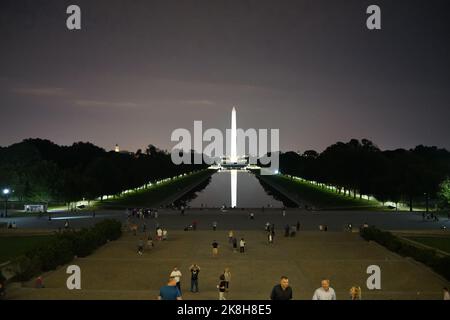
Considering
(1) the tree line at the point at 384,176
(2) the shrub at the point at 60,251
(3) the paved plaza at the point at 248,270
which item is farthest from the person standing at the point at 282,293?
(1) the tree line at the point at 384,176

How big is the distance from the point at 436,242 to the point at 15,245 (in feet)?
100

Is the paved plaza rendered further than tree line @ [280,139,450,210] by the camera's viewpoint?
No

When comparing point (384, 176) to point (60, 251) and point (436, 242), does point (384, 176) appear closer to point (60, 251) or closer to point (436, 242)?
point (436, 242)

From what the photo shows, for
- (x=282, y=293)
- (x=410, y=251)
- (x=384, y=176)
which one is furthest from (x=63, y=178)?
(x=282, y=293)

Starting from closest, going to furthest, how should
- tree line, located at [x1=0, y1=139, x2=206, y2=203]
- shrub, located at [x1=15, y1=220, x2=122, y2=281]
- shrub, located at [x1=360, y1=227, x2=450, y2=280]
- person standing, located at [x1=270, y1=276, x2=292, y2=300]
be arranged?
person standing, located at [x1=270, y1=276, x2=292, y2=300], shrub, located at [x1=15, y1=220, x2=122, y2=281], shrub, located at [x1=360, y1=227, x2=450, y2=280], tree line, located at [x1=0, y1=139, x2=206, y2=203]

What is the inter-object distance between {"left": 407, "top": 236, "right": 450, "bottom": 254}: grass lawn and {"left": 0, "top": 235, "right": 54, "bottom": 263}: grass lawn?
26.3 metres

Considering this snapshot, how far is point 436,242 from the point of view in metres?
36.1

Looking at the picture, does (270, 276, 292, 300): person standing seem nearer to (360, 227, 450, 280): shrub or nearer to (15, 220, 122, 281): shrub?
(15, 220, 122, 281): shrub

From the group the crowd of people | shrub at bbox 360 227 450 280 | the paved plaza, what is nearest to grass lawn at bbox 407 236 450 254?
shrub at bbox 360 227 450 280

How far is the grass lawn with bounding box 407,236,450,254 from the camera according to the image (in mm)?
33719

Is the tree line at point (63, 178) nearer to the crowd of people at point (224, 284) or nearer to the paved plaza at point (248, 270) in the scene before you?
the crowd of people at point (224, 284)

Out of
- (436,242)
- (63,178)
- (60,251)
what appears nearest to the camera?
(60,251)

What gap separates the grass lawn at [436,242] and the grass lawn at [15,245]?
26.3 metres
